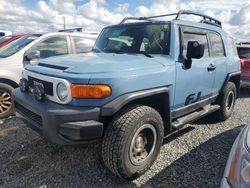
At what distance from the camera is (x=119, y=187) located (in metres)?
3.04

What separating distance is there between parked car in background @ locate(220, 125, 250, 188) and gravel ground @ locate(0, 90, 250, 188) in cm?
121

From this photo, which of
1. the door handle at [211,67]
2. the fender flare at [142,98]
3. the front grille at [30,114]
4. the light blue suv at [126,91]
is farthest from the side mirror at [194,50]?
the front grille at [30,114]

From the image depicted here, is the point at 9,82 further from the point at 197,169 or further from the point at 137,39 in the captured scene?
the point at 197,169

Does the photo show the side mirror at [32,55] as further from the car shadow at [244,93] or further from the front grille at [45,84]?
the car shadow at [244,93]

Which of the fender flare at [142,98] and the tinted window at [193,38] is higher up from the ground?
the tinted window at [193,38]


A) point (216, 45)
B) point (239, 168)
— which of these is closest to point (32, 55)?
point (216, 45)

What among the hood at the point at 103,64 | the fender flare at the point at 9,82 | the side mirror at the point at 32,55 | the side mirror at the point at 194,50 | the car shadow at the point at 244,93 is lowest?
the car shadow at the point at 244,93

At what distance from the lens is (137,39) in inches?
158

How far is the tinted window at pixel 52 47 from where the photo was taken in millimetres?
5723

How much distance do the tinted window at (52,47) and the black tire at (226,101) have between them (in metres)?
3.53

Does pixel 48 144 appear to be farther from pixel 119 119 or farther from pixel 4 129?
pixel 119 119

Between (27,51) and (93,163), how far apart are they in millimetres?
3114

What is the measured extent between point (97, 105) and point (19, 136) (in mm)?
2250

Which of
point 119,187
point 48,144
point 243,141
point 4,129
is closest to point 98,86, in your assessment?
point 119,187
